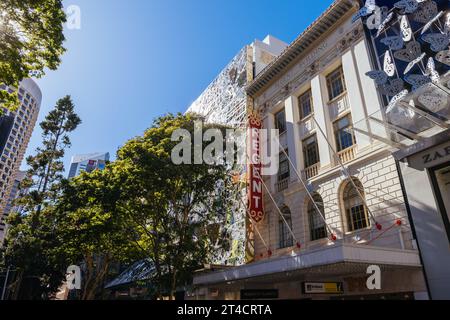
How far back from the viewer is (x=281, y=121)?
71.3 ft

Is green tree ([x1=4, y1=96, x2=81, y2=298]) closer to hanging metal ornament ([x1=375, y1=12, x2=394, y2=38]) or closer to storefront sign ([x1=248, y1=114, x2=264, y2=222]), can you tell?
storefront sign ([x1=248, y1=114, x2=264, y2=222])

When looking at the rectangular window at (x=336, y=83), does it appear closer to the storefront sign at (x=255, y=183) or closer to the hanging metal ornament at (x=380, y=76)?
the hanging metal ornament at (x=380, y=76)

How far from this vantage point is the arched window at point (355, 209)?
14220 mm

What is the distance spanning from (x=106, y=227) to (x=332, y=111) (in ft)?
45.0

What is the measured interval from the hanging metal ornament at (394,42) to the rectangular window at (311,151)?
607 cm

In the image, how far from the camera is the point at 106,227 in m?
17.2

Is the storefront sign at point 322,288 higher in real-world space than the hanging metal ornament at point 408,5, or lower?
lower

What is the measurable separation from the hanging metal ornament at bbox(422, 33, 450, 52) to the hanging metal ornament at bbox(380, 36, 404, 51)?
1.31 m

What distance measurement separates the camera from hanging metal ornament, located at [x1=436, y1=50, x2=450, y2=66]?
1163cm

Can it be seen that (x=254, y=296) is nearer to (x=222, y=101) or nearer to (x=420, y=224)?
(x=420, y=224)

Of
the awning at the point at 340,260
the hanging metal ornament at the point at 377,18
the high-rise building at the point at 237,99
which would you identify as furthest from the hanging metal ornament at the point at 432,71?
the high-rise building at the point at 237,99

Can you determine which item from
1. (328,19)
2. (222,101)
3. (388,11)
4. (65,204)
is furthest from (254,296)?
(222,101)

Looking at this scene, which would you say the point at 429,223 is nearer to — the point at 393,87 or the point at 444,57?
the point at 393,87
